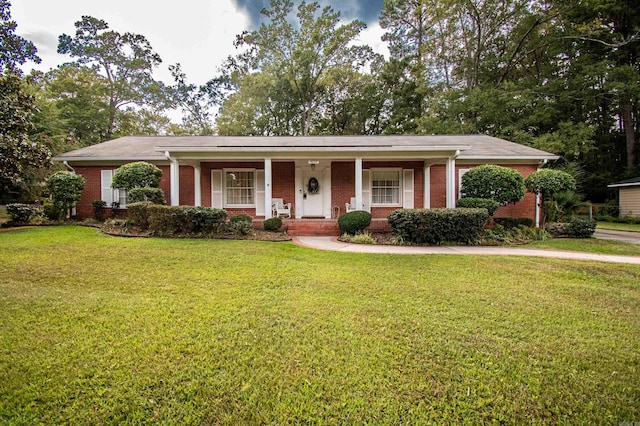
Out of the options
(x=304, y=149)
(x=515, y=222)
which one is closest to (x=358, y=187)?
(x=304, y=149)

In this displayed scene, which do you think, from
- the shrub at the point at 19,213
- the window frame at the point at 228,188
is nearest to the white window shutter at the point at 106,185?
the shrub at the point at 19,213

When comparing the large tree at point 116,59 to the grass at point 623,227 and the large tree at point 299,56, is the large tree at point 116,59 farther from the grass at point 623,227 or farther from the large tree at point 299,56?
the grass at point 623,227

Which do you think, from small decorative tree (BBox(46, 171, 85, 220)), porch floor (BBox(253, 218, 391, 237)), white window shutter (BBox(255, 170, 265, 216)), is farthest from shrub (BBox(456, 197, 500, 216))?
small decorative tree (BBox(46, 171, 85, 220))

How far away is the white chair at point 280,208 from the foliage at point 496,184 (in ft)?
22.7

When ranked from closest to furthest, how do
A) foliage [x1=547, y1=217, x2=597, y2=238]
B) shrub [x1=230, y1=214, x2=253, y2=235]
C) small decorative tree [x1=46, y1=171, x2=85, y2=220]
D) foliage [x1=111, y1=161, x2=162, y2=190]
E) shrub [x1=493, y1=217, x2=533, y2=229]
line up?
shrub [x1=230, y1=214, x2=253, y2=235] < foliage [x1=547, y1=217, x2=597, y2=238] < foliage [x1=111, y1=161, x2=162, y2=190] < small decorative tree [x1=46, y1=171, x2=85, y2=220] < shrub [x1=493, y1=217, x2=533, y2=229]

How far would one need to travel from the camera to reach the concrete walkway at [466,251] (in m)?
6.32

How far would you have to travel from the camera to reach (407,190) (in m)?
11.8

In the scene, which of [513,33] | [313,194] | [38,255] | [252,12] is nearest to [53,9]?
[38,255]

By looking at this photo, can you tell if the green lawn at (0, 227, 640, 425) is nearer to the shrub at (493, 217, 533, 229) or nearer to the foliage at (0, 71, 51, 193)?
the shrub at (493, 217, 533, 229)

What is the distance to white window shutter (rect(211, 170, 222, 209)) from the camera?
11789mm

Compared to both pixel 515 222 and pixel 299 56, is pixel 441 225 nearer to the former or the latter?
pixel 515 222

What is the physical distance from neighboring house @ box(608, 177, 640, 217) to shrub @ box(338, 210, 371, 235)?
63.8 ft

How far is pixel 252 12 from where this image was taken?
22062 millimetres

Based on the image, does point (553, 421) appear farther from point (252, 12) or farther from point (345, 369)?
point (252, 12)
